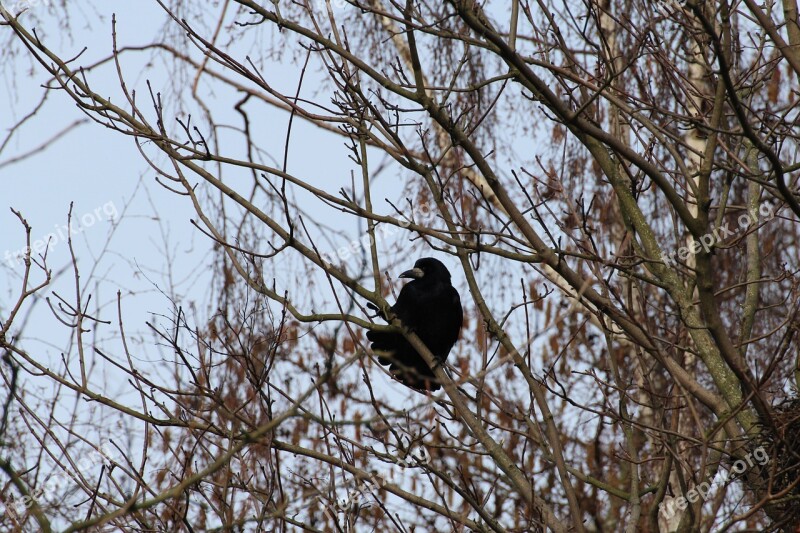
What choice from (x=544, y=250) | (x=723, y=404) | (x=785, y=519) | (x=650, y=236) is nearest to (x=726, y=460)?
(x=723, y=404)

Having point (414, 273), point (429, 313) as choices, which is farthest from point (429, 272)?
point (429, 313)

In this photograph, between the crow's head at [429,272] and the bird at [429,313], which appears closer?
the bird at [429,313]

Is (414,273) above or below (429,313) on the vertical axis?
above

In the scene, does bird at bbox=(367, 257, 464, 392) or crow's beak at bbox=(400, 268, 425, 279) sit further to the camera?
crow's beak at bbox=(400, 268, 425, 279)

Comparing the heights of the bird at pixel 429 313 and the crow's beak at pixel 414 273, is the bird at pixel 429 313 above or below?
below

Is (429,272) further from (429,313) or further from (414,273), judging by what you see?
(429,313)

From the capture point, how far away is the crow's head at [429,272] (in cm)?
601

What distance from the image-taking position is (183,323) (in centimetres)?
403

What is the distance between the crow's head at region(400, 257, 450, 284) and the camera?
19.7 ft

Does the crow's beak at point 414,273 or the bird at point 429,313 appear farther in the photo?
the crow's beak at point 414,273

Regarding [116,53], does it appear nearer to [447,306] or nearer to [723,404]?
[447,306]

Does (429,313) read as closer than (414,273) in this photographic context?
Yes

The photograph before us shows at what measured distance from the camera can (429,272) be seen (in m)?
6.08

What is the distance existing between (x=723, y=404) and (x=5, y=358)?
320 cm
